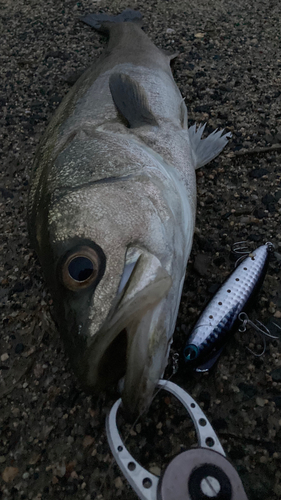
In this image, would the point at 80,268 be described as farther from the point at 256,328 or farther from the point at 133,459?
the point at 256,328

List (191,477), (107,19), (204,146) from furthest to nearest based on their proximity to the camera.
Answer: (107,19), (204,146), (191,477)

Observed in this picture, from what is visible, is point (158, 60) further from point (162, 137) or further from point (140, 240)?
point (140, 240)

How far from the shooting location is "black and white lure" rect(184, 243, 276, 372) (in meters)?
1.63

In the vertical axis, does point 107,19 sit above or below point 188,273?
above

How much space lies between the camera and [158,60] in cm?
317

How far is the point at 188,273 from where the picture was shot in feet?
7.09

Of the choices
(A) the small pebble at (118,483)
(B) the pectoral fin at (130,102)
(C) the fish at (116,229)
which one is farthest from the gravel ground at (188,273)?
(B) the pectoral fin at (130,102)

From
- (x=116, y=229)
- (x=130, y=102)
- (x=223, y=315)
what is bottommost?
(x=223, y=315)

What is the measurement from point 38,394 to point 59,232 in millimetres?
962

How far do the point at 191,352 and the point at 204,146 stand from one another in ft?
5.36

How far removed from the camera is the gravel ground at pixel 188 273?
5.33ft

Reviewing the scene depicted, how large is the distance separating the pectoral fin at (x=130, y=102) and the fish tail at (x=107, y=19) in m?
2.13

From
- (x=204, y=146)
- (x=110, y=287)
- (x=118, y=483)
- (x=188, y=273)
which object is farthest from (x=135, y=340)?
(x=204, y=146)

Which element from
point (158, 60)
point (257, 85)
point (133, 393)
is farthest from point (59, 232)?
point (257, 85)
